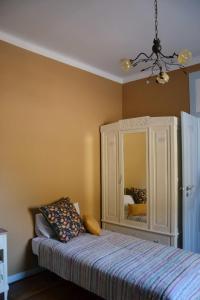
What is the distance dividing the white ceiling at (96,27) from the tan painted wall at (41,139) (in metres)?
0.23

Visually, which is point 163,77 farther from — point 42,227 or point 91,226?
point 42,227

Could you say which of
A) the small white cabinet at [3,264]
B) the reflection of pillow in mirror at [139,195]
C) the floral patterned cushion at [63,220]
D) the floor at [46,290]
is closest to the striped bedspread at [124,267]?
the floral patterned cushion at [63,220]

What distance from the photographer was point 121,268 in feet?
7.02

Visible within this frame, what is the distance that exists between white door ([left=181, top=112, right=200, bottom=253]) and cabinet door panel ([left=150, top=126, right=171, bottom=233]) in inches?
8.1

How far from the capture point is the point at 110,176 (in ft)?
12.7

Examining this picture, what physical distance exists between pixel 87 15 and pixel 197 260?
251cm

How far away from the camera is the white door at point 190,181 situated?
3131mm

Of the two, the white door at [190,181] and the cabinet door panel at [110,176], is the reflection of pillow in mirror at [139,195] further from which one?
the white door at [190,181]

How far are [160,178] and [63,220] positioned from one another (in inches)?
52.7

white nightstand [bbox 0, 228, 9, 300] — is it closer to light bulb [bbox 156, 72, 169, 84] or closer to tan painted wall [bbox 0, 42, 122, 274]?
tan painted wall [bbox 0, 42, 122, 274]

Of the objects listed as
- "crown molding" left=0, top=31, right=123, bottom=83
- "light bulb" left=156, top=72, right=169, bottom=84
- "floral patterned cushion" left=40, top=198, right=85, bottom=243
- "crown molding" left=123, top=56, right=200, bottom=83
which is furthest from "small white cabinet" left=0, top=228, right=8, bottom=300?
"crown molding" left=123, top=56, right=200, bottom=83

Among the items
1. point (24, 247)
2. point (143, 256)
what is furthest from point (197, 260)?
point (24, 247)

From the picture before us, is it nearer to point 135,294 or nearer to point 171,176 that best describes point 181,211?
point 171,176

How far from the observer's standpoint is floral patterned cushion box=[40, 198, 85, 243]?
112 inches
